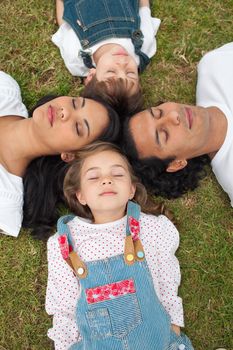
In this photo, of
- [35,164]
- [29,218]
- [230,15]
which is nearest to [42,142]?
[35,164]

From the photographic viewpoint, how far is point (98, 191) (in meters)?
3.04

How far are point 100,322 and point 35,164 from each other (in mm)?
1223

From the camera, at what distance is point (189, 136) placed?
2.98m

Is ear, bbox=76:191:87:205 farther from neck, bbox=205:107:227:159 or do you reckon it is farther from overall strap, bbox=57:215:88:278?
neck, bbox=205:107:227:159

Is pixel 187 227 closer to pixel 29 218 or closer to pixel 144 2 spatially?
pixel 29 218

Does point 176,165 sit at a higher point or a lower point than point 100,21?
lower

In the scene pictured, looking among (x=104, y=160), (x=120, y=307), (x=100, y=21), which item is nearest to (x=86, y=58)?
(x=100, y=21)

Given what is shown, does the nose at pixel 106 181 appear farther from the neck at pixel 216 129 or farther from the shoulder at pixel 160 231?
the neck at pixel 216 129

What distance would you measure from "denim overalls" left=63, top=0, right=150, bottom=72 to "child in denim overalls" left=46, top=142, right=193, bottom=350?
925 mm

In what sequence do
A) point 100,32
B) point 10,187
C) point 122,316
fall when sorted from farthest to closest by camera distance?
point 100,32 < point 10,187 < point 122,316

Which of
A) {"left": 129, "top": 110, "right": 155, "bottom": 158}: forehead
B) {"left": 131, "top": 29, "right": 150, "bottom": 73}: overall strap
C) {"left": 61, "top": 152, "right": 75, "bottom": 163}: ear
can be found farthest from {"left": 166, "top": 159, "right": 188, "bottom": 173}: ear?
{"left": 131, "top": 29, "right": 150, "bottom": 73}: overall strap

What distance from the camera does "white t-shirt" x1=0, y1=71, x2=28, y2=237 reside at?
3.29 m

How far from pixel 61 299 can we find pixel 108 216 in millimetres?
664

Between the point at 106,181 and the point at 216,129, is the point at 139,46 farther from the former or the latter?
the point at 106,181
